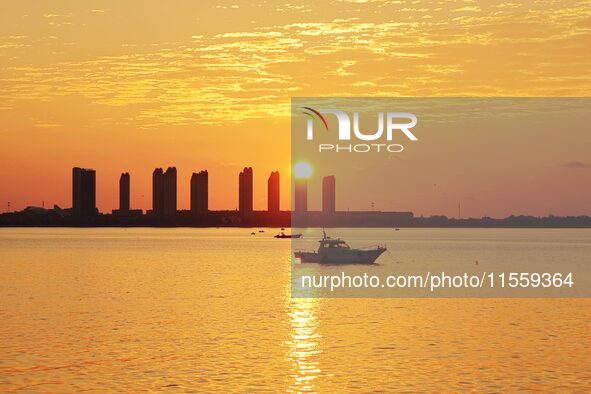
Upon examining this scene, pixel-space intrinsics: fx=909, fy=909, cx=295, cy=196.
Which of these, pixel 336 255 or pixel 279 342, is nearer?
pixel 279 342

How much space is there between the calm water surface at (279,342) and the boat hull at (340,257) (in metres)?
50.3

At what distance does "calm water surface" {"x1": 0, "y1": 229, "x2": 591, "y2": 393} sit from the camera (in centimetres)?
4725

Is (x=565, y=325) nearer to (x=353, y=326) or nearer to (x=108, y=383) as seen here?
(x=353, y=326)

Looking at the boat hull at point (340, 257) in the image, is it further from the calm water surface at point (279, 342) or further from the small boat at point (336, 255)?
the calm water surface at point (279, 342)

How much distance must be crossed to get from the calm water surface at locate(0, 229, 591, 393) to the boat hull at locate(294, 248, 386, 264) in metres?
50.3

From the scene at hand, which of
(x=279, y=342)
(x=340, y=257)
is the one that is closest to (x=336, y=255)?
(x=340, y=257)

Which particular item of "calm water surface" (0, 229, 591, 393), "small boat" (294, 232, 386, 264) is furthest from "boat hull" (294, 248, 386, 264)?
"calm water surface" (0, 229, 591, 393)

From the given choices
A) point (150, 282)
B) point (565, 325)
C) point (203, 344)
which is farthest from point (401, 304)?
point (150, 282)

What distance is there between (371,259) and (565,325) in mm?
86953

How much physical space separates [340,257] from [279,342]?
96.3 meters

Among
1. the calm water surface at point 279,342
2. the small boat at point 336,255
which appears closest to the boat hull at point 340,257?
the small boat at point 336,255

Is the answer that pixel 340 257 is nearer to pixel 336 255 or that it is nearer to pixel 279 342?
pixel 336 255

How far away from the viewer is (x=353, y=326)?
7156cm

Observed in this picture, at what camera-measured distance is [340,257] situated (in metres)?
157
